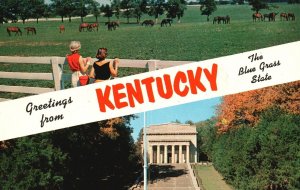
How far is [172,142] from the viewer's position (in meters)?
36.3

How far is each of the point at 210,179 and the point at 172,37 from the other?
2709 cm

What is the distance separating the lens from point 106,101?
22.1 ft

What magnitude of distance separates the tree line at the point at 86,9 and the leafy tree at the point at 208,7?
0.35 meters

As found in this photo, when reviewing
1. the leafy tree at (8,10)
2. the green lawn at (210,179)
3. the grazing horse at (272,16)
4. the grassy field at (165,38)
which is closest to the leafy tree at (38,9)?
the grassy field at (165,38)

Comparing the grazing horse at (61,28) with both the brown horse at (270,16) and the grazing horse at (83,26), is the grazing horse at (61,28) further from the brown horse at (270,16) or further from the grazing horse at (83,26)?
the brown horse at (270,16)

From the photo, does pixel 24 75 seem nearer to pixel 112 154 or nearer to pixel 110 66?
pixel 110 66

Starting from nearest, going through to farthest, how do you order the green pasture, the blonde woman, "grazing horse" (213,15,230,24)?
the blonde woman → the green pasture → "grazing horse" (213,15,230,24)

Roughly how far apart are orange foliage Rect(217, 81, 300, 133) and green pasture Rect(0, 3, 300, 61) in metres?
12.8

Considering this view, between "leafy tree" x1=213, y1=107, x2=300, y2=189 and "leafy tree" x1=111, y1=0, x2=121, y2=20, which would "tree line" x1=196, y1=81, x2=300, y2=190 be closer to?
"leafy tree" x1=213, y1=107, x2=300, y2=189

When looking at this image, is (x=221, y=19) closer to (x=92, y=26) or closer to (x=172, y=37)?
(x=172, y=37)

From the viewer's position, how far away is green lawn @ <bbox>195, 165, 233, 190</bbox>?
31219 mm

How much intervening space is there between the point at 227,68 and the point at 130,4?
3.39 metres

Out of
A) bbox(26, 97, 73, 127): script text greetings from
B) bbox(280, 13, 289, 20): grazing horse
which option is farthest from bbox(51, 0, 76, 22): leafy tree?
bbox(280, 13, 289, 20): grazing horse

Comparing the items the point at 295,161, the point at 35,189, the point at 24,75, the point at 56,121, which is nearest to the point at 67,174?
the point at 35,189
